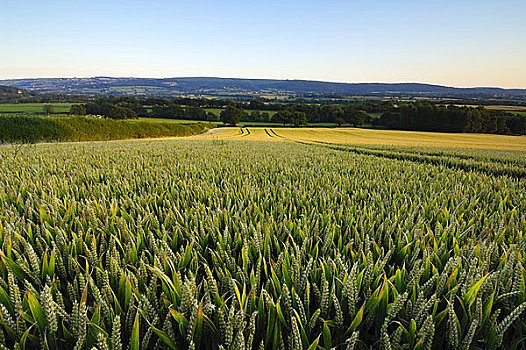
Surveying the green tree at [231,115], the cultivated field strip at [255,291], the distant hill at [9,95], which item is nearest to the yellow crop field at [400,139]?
the cultivated field strip at [255,291]

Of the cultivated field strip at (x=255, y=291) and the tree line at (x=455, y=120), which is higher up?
the tree line at (x=455, y=120)

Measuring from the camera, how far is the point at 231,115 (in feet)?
275

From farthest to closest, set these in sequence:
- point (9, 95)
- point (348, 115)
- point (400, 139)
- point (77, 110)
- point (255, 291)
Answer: point (9, 95) < point (348, 115) < point (77, 110) < point (400, 139) < point (255, 291)

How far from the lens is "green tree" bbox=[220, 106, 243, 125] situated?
275 feet

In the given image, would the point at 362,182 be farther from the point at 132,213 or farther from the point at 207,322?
the point at 207,322

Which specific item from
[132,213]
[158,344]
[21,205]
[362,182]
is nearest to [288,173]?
[362,182]

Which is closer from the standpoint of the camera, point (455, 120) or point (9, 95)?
point (455, 120)

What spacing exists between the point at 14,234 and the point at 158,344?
1.37 metres

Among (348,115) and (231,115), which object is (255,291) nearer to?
(348,115)

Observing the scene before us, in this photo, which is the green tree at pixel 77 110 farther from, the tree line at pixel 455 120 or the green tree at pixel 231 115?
the tree line at pixel 455 120

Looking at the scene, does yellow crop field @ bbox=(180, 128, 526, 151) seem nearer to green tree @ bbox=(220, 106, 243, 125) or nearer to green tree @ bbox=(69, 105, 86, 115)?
green tree @ bbox=(220, 106, 243, 125)

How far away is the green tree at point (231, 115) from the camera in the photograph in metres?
83.8

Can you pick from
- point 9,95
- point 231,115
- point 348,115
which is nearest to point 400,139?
point 348,115

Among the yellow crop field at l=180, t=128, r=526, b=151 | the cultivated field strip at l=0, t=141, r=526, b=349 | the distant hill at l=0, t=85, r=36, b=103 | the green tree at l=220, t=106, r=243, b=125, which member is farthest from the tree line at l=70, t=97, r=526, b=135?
the cultivated field strip at l=0, t=141, r=526, b=349
